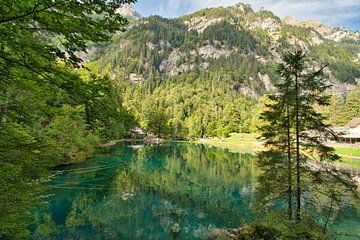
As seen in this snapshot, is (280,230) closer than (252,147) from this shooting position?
Yes

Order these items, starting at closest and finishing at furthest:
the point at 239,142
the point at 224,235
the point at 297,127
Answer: the point at 297,127
the point at 224,235
the point at 239,142

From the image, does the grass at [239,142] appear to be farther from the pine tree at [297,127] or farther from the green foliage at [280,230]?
the green foliage at [280,230]

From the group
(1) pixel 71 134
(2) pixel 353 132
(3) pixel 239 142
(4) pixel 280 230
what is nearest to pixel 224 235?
(4) pixel 280 230

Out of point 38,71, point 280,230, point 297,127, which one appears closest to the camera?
point 38,71

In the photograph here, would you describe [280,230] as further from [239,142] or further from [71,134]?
[239,142]

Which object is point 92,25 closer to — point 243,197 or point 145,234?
point 145,234

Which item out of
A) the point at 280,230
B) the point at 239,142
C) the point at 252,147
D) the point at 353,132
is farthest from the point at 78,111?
the point at 239,142

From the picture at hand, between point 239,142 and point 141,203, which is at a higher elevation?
point 239,142

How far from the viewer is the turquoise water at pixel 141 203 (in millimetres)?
19328

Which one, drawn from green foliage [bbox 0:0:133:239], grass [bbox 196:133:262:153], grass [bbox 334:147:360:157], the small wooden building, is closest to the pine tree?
green foliage [bbox 0:0:133:239]

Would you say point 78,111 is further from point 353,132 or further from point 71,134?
point 353,132

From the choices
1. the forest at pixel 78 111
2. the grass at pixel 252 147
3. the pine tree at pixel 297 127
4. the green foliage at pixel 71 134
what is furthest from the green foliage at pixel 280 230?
the green foliage at pixel 71 134

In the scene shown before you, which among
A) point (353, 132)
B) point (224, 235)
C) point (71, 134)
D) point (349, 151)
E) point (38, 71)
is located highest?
point (353, 132)

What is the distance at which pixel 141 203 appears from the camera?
25844 millimetres
